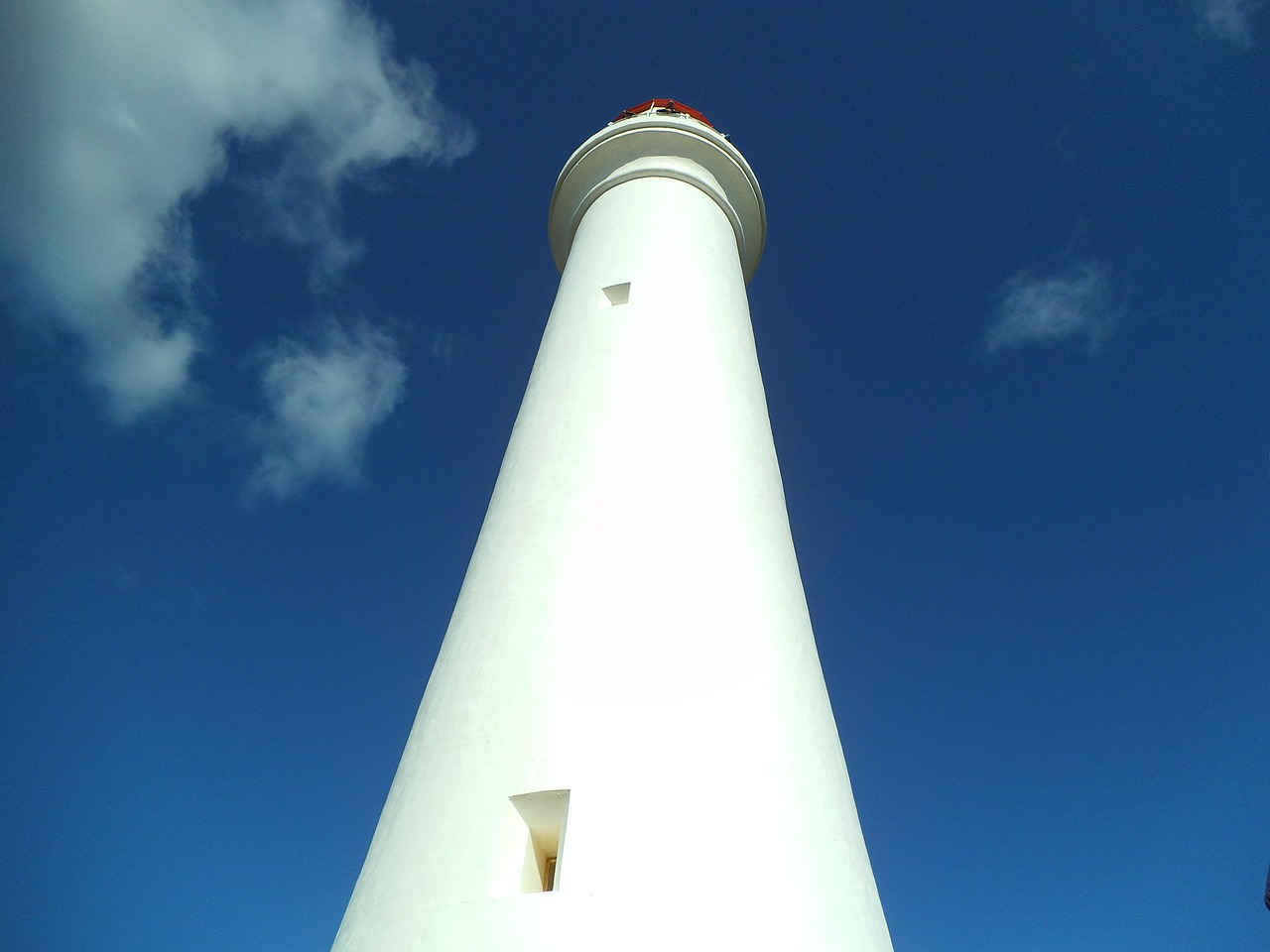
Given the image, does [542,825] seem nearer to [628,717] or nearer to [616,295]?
[628,717]

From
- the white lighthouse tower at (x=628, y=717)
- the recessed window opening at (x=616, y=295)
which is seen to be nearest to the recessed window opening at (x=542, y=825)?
the white lighthouse tower at (x=628, y=717)

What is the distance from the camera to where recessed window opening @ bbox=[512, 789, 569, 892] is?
2959mm

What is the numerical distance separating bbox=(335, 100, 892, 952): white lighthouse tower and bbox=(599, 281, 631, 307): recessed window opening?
0.75 m

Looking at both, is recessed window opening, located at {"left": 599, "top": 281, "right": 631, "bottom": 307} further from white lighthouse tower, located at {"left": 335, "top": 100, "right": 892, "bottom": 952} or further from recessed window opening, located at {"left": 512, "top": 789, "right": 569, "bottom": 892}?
recessed window opening, located at {"left": 512, "top": 789, "right": 569, "bottom": 892}

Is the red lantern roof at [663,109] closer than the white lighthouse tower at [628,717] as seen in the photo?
No

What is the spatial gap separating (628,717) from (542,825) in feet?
1.69

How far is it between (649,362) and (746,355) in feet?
3.96

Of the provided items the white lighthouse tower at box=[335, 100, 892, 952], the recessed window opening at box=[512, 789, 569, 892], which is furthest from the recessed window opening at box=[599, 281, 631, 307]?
the recessed window opening at box=[512, 789, 569, 892]

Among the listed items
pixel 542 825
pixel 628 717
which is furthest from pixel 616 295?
pixel 542 825

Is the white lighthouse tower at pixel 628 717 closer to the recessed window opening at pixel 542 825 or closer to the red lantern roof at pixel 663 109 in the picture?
the recessed window opening at pixel 542 825

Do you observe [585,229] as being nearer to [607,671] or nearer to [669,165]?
[669,165]

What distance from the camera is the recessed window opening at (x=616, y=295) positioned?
607cm

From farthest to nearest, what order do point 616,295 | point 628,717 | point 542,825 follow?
point 616,295, point 628,717, point 542,825

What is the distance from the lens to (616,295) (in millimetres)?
6141
